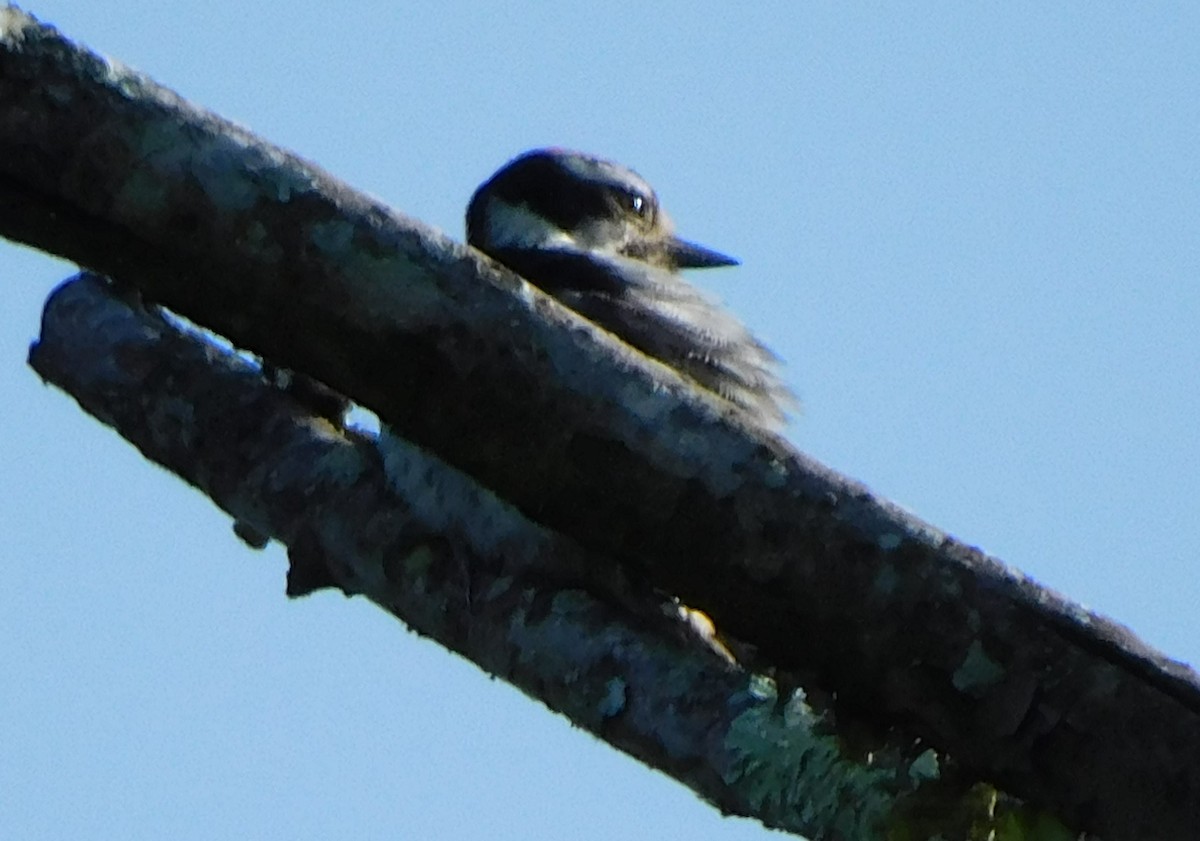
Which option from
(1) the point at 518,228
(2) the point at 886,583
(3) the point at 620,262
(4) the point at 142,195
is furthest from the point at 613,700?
(1) the point at 518,228

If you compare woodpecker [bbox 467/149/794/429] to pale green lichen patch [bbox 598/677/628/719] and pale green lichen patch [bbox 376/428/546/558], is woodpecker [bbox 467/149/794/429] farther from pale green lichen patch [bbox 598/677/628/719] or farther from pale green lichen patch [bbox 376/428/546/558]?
pale green lichen patch [bbox 598/677/628/719]

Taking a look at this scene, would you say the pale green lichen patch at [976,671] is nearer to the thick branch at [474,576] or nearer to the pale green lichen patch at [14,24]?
the thick branch at [474,576]

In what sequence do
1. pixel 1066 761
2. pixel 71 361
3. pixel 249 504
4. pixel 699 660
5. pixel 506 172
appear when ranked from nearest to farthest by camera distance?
pixel 1066 761 → pixel 699 660 → pixel 249 504 → pixel 71 361 → pixel 506 172

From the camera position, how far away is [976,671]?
5.82ft

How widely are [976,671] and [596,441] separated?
1.34ft

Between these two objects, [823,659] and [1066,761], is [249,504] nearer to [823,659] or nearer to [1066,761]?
[823,659]

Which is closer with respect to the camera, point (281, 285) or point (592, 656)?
point (281, 285)

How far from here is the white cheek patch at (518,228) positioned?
436 centimetres

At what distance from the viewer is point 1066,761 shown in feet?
5.73

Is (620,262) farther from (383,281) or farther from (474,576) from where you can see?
(383,281)

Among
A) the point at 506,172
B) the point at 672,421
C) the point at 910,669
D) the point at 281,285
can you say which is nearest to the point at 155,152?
the point at 281,285

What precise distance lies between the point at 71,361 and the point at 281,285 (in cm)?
82

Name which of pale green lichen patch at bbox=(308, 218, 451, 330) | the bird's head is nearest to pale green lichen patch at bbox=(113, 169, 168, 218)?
pale green lichen patch at bbox=(308, 218, 451, 330)

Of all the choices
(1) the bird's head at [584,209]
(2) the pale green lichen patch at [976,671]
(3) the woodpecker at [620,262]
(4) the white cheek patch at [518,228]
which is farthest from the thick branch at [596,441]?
(1) the bird's head at [584,209]
